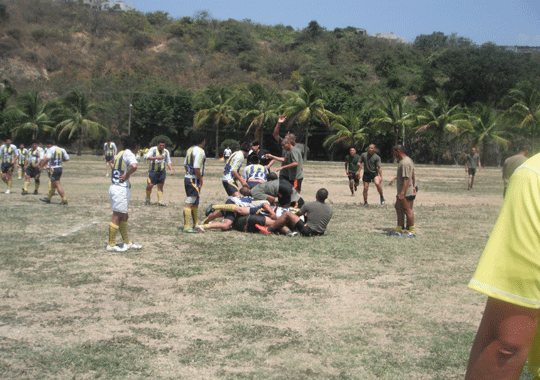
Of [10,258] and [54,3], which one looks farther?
[54,3]

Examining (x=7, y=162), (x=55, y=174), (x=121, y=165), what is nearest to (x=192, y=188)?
(x=121, y=165)

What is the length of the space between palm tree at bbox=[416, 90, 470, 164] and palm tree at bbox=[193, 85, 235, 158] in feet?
65.7

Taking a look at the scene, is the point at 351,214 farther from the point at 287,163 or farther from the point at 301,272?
the point at 301,272

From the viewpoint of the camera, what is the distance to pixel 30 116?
51625 mm

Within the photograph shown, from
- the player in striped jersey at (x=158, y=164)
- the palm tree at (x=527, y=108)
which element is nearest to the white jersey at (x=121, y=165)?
the player in striped jersey at (x=158, y=164)

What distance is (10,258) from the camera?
25.5ft

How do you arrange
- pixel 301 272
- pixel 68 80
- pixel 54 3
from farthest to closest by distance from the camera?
pixel 54 3, pixel 68 80, pixel 301 272

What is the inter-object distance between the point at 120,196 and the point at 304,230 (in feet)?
11.8

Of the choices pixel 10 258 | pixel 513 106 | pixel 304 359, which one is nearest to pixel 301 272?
pixel 304 359

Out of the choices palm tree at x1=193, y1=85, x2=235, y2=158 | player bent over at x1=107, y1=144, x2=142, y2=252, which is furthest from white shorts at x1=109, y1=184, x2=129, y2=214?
palm tree at x1=193, y1=85, x2=235, y2=158

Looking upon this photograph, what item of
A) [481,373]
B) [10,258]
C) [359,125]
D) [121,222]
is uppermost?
[359,125]

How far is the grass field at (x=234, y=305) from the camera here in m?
4.20

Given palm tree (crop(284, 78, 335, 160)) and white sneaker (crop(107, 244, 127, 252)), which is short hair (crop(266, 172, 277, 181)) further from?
palm tree (crop(284, 78, 335, 160))

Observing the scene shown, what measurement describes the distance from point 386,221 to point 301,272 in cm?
584
